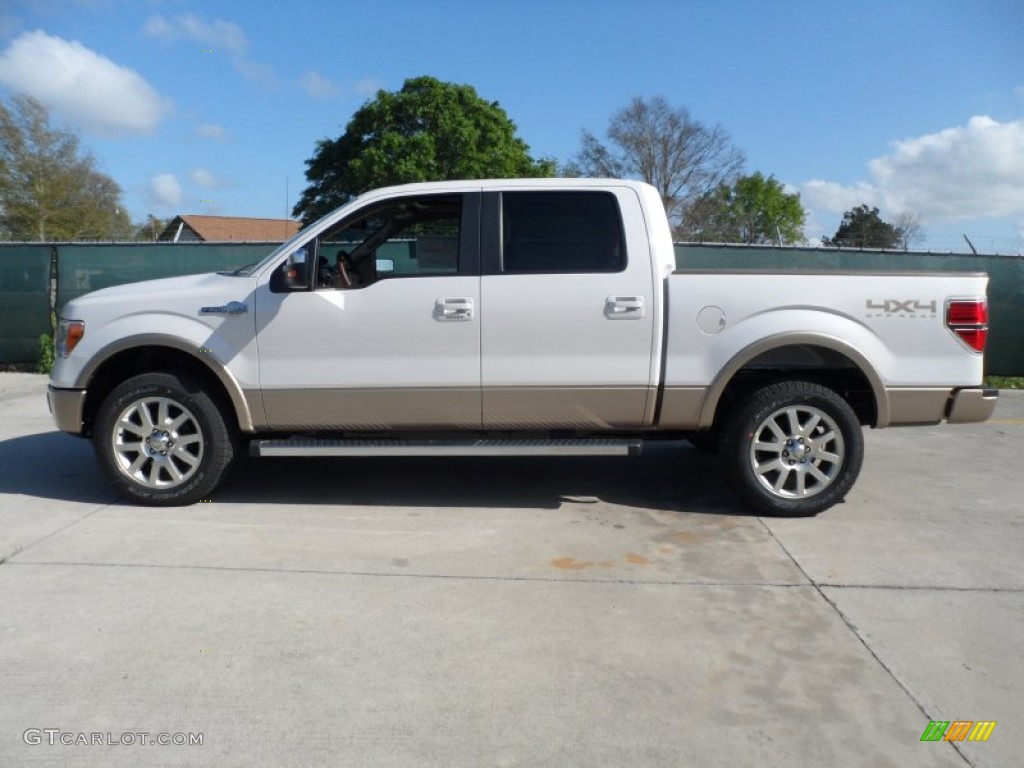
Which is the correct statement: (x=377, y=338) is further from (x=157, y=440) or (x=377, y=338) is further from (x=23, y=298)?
(x=23, y=298)

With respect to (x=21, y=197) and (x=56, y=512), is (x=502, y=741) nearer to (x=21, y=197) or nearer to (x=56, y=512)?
(x=56, y=512)

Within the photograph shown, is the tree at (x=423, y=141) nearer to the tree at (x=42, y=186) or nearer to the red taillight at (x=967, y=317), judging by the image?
the tree at (x=42, y=186)

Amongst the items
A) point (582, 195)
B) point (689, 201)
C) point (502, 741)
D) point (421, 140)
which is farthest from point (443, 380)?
point (689, 201)

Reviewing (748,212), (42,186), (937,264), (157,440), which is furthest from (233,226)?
(157,440)

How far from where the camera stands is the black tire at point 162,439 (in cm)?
510

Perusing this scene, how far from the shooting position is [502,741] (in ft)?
9.09

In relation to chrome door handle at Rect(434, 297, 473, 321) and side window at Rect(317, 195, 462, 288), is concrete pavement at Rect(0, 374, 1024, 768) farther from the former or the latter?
side window at Rect(317, 195, 462, 288)

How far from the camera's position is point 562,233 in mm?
5102

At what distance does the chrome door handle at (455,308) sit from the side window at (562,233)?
0.33 meters

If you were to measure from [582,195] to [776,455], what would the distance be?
2.07 meters

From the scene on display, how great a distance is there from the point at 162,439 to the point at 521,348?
2.37 metres

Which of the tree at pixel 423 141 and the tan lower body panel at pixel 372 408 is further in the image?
the tree at pixel 423 141

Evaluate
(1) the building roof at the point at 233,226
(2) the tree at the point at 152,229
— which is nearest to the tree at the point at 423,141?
(2) the tree at the point at 152,229

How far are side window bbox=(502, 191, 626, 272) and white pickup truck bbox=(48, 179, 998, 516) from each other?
1 centimetres
